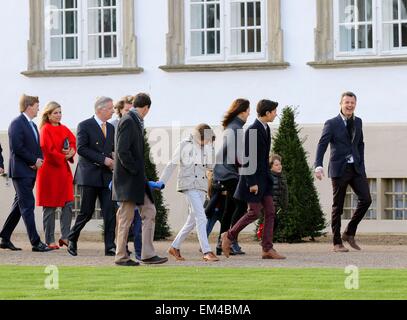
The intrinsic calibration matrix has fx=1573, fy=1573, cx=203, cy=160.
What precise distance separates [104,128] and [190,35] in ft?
22.0

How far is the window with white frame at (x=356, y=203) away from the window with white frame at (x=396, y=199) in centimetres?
17

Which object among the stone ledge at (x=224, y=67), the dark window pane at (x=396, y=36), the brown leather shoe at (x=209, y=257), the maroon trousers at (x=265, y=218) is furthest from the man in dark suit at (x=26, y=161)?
the dark window pane at (x=396, y=36)

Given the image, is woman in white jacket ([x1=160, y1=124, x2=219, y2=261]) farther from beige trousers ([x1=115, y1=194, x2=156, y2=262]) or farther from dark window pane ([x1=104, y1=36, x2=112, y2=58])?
dark window pane ([x1=104, y1=36, x2=112, y2=58])

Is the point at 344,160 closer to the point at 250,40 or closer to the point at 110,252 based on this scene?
the point at 110,252

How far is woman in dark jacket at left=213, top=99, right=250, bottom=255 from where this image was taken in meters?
19.2

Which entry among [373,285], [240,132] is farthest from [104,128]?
[373,285]

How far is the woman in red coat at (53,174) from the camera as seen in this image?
20969 mm

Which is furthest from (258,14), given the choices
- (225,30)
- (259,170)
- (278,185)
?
(259,170)

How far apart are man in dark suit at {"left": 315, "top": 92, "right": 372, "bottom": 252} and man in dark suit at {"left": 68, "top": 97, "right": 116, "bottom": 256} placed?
275 cm

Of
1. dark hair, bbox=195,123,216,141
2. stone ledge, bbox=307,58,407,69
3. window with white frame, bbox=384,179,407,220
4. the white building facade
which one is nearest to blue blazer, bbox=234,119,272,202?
dark hair, bbox=195,123,216,141

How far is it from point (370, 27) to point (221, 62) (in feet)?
8.41

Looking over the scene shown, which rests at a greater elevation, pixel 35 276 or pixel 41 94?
pixel 41 94

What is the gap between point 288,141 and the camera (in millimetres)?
23516
